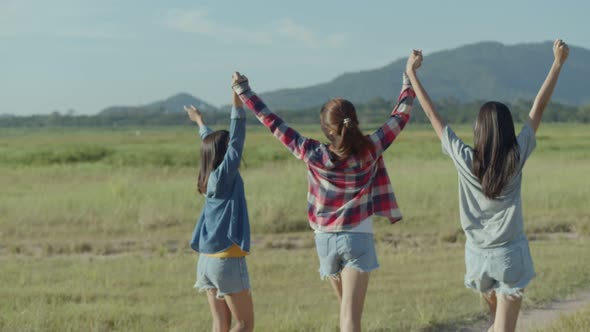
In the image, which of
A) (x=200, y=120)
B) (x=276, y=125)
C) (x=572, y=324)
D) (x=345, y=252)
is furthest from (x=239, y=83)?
(x=572, y=324)

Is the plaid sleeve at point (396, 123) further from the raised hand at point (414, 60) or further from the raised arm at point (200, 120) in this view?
the raised arm at point (200, 120)

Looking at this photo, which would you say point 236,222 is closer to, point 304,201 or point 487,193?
point 487,193

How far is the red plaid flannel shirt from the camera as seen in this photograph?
4.73 metres

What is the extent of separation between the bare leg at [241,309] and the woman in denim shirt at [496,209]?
1.24 metres

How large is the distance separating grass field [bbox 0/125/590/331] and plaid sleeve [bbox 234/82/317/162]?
2636mm

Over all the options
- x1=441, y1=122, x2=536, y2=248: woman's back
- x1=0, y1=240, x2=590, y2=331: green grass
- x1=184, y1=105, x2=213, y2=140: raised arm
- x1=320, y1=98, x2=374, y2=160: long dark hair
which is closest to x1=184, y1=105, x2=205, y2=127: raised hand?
x1=184, y1=105, x2=213, y2=140: raised arm

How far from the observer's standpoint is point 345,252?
184 inches

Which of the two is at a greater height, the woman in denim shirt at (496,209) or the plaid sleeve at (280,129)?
the plaid sleeve at (280,129)

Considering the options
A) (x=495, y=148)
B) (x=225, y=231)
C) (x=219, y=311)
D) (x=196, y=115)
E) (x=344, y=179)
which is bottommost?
(x=219, y=311)

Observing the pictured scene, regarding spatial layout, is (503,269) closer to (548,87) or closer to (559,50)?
(548,87)

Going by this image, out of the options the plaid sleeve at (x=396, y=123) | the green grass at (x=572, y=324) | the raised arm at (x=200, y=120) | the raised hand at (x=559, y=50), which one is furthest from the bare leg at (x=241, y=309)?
the green grass at (x=572, y=324)

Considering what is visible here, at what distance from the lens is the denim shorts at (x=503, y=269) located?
14.4 feet

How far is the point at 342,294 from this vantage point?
4.79 metres

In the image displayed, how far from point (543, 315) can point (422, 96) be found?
4.05 m
